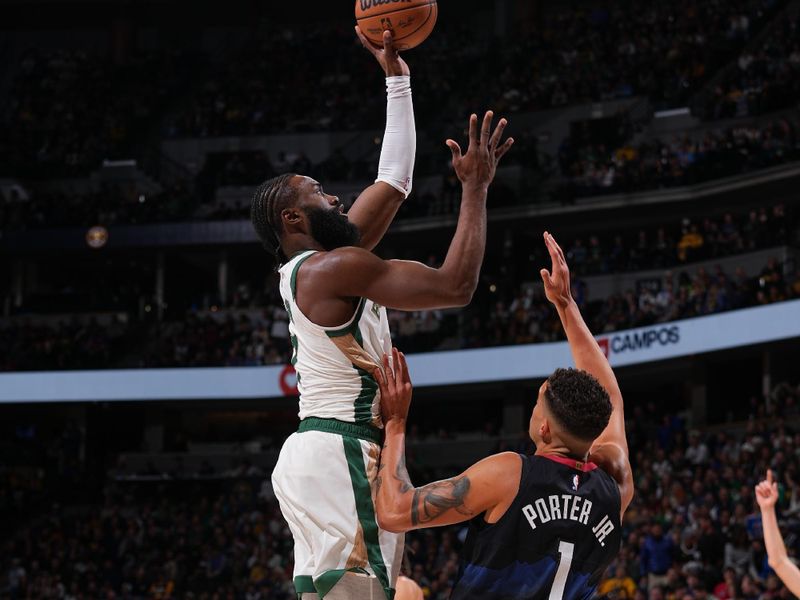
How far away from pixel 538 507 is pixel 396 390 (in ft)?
2.04

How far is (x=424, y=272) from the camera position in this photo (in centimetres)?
390

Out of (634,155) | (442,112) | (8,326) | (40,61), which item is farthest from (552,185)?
(40,61)

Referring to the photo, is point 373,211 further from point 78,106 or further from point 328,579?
point 78,106

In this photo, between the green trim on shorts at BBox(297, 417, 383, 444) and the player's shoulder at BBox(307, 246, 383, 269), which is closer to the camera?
the player's shoulder at BBox(307, 246, 383, 269)

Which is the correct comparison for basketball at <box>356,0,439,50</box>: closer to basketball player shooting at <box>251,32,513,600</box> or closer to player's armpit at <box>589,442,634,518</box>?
basketball player shooting at <box>251,32,513,600</box>

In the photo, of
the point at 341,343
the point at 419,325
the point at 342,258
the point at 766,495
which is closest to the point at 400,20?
the point at 342,258

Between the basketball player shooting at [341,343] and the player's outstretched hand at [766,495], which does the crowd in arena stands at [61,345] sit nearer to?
the player's outstretched hand at [766,495]

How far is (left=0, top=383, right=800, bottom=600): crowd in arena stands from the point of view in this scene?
52.1ft

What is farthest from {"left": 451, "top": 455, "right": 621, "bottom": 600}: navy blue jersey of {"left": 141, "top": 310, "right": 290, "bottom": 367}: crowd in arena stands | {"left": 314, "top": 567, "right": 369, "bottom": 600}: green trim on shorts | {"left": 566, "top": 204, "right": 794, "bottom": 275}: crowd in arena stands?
{"left": 141, "top": 310, "right": 290, "bottom": 367}: crowd in arena stands

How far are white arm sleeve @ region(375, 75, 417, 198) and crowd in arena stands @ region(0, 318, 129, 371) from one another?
77.3 feet

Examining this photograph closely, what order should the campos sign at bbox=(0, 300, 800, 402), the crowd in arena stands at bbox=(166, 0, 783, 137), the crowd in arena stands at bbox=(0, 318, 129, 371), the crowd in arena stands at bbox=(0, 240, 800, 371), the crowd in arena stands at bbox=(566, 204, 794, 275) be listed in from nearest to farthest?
the campos sign at bbox=(0, 300, 800, 402), the crowd in arena stands at bbox=(0, 240, 800, 371), the crowd in arena stands at bbox=(566, 204, 794, 275), the crowd in arena stands at bbox=(0, 318, 129, 371), the crowd in arena stands at bbox=(166, 0, 783, 137)

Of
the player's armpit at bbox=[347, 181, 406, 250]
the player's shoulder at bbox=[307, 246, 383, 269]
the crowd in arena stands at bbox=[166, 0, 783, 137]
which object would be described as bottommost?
the player's shoulder at bbox=[307, 246, 383, 269]

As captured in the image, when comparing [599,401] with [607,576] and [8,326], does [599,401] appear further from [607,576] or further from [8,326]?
[8,326]

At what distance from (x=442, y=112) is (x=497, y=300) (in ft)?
21.8
